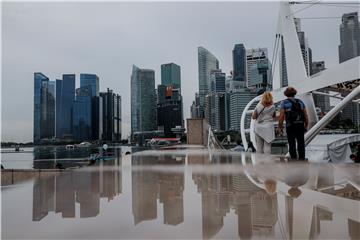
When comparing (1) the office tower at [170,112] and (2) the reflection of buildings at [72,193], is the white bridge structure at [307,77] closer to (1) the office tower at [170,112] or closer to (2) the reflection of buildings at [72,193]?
(2) the reflection of buildings at [72,193]

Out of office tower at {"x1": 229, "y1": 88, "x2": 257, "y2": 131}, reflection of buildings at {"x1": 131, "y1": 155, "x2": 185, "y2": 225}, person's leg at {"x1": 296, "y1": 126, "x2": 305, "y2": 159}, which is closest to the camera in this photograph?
reflection of buildings at {"x1": 131, "y1": 155, "x2": 185, "y2": 225}

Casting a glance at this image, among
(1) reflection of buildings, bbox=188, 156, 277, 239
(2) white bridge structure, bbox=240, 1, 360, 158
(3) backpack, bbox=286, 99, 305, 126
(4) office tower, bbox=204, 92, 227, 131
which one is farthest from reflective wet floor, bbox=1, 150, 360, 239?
(4) office tower, bbox=204, 92, 227, 131

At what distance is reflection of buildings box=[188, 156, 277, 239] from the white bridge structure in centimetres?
826

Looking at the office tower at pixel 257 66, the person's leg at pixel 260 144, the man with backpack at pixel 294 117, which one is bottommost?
the person's leg at pixel 260 144

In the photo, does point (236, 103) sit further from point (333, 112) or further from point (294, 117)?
point (294, 117)

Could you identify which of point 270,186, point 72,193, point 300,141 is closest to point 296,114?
point 300,141

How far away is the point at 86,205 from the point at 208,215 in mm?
1035

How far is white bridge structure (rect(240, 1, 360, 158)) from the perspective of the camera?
39.7 ft

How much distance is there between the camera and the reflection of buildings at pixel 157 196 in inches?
81.7

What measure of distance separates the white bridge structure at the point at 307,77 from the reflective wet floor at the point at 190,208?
27.1 feet

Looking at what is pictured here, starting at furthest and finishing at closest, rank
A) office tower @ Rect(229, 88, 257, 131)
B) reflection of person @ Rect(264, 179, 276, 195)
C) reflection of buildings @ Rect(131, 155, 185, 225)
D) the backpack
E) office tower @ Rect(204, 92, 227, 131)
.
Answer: office tower @ Rect(204, 92, 227, 131)
office tower @ Rect(229, 88, 257, 131)
the backpack
reflection of person @ Rect(264, 179, 276, 195)
reflection of buildings @ Rect(131, 155, 185, 225)

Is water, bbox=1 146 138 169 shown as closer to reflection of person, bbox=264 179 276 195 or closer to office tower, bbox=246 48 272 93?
reflection of person, bbox=264 179 276 195

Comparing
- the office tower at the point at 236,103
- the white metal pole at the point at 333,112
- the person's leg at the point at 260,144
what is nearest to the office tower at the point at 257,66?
the office tower at the point at 236,103

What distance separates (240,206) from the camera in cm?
224
